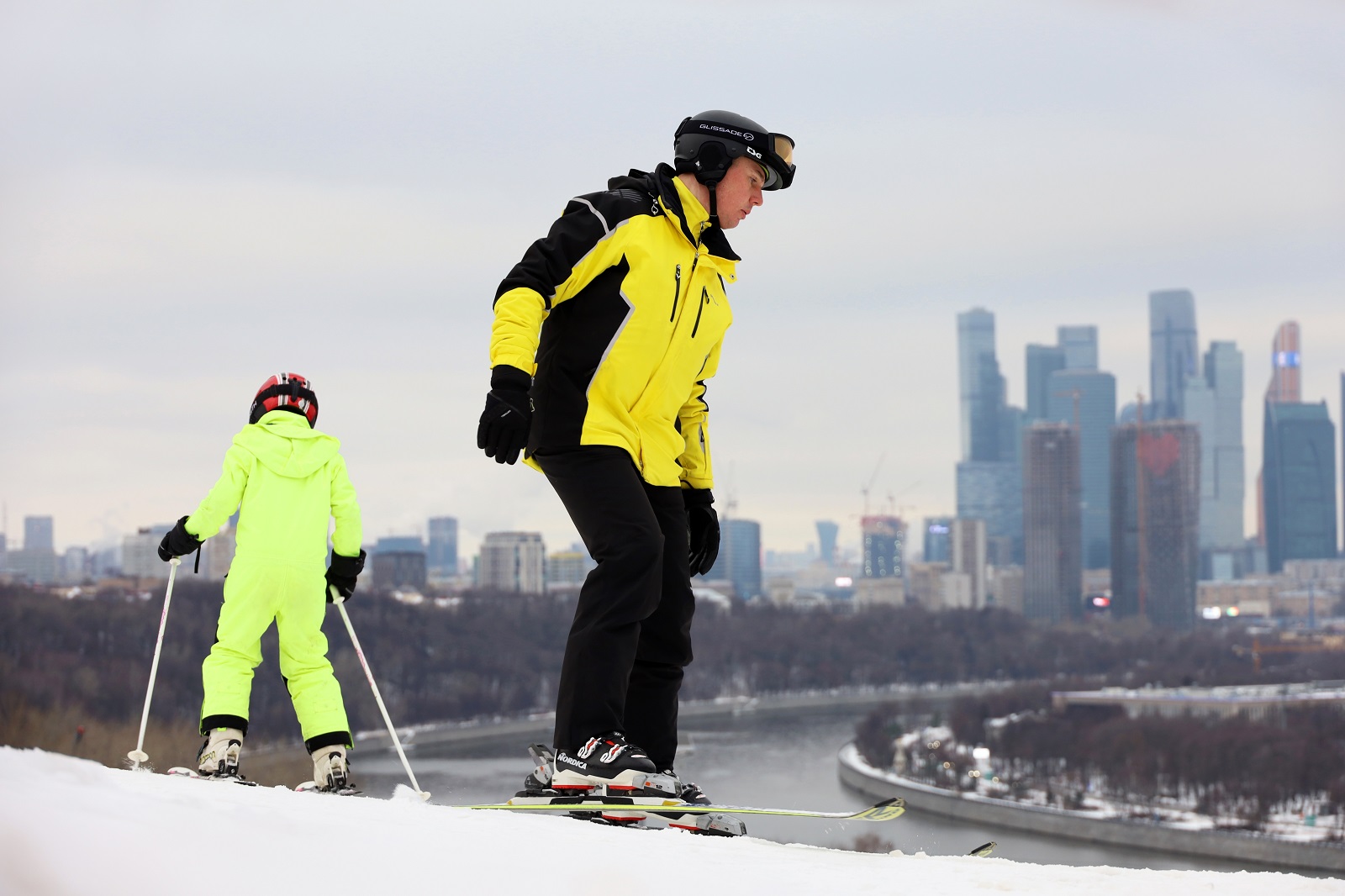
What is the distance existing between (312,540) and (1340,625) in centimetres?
13767

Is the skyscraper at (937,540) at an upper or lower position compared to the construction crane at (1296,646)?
upper

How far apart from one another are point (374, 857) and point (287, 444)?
112 inches

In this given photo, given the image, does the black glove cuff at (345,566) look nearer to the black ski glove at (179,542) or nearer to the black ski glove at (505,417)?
the black ski glove at (179,542)

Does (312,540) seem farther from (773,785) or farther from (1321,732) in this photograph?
(1321,732)

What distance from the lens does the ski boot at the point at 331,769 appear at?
4.12 metres

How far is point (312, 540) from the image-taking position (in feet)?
13.9

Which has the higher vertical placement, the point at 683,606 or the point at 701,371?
the point at 701,371

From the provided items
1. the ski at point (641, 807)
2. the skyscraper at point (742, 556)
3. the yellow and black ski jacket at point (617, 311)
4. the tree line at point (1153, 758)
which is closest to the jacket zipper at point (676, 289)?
the yellow and black ski jacket at point (617, 311)

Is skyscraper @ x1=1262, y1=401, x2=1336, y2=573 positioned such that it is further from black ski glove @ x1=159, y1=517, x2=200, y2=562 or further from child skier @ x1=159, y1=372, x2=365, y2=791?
black ski glove @ x1=159, y1=517, x2=200, y2=562

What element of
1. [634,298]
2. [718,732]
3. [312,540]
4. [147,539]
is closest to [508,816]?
[634,298]

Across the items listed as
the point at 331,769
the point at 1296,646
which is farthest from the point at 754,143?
the point at 1296,646

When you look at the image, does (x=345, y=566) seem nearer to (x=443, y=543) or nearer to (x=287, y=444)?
(x=287, y=444)

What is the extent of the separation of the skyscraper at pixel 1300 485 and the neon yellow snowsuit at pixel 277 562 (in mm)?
199607

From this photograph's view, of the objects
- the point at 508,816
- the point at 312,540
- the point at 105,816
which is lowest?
the point at 508,816
